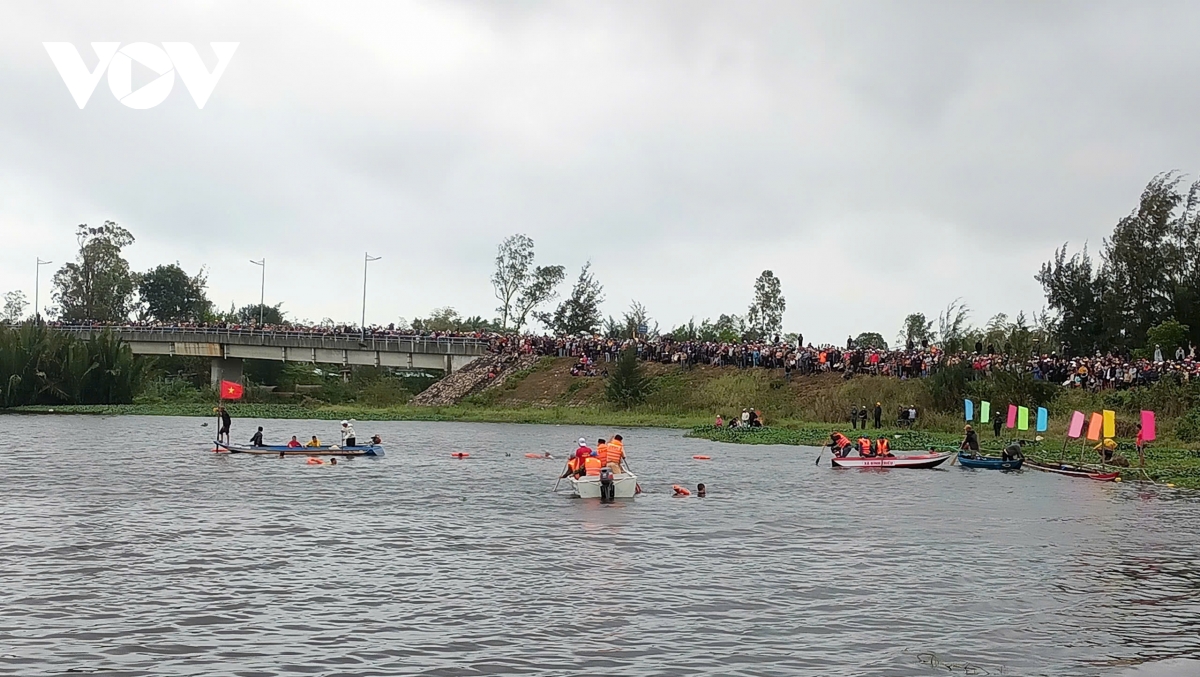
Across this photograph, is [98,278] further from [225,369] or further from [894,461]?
[894,461]

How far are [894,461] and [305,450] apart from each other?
23920 mm

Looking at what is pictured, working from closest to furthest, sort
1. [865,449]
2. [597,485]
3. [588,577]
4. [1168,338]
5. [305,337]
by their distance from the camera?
[588,577]
[597,485]
[865,449]
[1168,338]
[305,337]

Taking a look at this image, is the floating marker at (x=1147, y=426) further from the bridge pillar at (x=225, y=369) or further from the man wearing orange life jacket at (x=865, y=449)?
the bridge pillar at (x=225, y=369)

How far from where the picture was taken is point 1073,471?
46094 millimetres

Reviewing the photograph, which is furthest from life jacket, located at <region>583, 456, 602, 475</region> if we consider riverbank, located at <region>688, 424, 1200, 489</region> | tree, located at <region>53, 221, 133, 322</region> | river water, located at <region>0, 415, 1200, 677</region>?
tree, located at <region>53, 221, 133, 322</region>

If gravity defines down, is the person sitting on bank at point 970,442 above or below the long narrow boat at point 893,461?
above

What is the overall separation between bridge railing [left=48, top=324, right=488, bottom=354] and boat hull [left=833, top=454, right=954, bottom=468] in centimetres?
6153

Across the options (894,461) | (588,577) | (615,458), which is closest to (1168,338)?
(894,461)

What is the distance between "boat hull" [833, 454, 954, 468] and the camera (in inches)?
1918

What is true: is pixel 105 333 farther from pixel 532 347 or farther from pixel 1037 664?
pixel 1037 664

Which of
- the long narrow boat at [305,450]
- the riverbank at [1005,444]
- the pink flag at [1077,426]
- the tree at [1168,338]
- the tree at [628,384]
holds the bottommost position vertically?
the long narrow boat at [305,450]

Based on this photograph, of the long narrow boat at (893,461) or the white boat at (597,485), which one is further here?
the long narrow boat at (893,461)

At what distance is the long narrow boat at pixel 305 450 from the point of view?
2066 inches

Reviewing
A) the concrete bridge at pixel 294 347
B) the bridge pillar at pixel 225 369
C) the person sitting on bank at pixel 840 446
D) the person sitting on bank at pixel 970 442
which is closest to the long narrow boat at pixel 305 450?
the person sitting on bank at pixel 840 446
